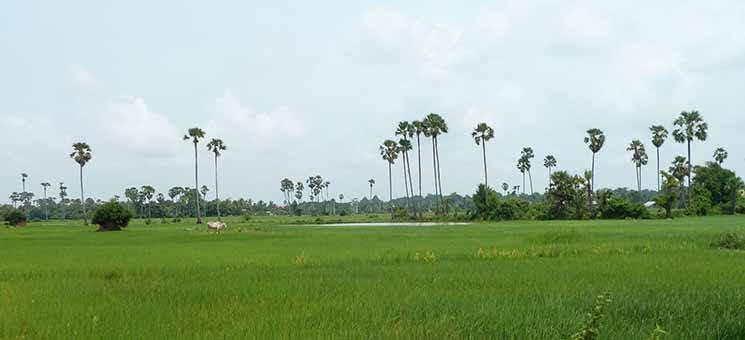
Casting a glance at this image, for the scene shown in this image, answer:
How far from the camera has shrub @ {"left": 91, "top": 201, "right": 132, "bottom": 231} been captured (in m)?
50.1

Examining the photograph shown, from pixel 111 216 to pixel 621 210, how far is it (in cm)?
5444

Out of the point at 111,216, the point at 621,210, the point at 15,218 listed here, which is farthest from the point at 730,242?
the point at 15,218

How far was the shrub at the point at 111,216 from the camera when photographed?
5012 cm

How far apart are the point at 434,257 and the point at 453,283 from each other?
729 cm

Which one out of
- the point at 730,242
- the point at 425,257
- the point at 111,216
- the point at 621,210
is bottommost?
the point at 621,210

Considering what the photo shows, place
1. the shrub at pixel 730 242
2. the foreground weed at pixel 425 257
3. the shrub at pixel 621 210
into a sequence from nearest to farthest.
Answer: the foreground weed at pixel 425 257 < the shrub at pixel 730 242 < the shrub at pixel 621 210

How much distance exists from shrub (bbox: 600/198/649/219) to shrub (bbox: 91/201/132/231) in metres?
52.9

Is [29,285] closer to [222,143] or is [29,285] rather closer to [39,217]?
[222,143]

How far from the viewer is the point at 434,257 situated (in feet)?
68.2

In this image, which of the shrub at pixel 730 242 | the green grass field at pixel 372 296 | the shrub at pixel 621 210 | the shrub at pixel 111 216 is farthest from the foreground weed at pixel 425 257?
the shrub at pixel 621 210

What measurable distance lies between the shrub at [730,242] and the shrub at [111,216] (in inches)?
1645

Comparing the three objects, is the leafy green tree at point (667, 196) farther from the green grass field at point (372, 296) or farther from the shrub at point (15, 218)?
the shrub at point (15, 218)

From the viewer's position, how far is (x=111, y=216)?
50.2 meters

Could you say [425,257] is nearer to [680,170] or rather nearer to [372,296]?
[372,296]
